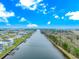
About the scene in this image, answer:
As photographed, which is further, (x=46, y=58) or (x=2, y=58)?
(x=46, y=58)

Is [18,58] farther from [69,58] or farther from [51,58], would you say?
[69,58]

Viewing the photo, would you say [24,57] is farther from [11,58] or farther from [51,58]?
[51,58]

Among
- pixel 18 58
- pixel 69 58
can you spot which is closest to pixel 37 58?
pixel 18 58

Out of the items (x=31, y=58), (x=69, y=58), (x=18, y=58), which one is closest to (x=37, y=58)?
(x=31, y=58)

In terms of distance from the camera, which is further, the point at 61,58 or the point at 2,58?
the point at 61,58

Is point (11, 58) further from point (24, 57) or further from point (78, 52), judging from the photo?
point (78, 52)

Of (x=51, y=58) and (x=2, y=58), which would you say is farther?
(x=51, y=58)

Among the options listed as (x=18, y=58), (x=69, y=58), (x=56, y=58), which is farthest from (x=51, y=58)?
(x=18, y=58)
